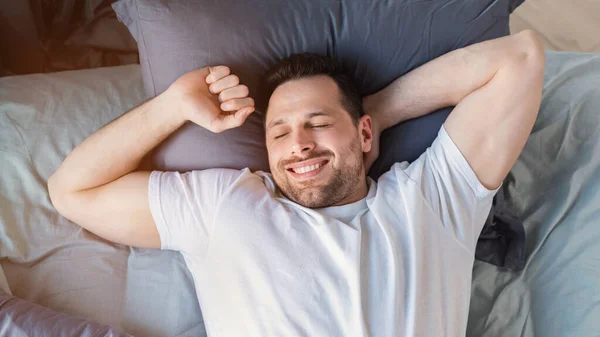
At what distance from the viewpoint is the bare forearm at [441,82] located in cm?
126

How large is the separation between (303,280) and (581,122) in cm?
86

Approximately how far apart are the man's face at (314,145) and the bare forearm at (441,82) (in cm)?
12

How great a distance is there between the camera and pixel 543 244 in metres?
1.35

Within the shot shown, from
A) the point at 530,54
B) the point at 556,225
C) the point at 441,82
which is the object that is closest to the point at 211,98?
the point at 441,82

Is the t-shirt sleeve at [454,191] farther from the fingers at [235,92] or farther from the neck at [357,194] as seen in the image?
the fingers at [235,92]

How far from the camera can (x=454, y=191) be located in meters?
1.22

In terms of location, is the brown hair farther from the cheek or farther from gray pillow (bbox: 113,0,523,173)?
the cheek

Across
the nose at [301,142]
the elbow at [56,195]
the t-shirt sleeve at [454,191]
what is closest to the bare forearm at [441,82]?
the t-shirt sleeve at [454,191]

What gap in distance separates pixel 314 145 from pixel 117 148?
0.47 meters

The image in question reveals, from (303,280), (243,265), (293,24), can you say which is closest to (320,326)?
(303,280)

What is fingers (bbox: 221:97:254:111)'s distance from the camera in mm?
1249

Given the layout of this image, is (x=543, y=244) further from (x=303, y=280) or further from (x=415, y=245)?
(x=303, y=280)

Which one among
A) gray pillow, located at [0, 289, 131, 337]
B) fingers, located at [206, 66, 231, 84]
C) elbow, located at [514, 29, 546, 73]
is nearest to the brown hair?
fingers, located at [206, 66, 231, 84]

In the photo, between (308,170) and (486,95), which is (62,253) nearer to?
(308,170)
